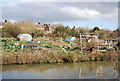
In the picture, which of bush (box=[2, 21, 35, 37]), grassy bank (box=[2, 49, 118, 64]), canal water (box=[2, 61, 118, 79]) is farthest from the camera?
bush (box=[2, 21, 35, 37])

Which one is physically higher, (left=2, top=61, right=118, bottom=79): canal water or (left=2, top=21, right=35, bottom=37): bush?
(left=2, top=21, right=35, bottom=37): bush

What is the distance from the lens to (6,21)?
2047 cm

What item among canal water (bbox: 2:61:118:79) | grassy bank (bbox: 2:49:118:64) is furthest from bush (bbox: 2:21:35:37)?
canal water (bbox: 2:61:118:79)

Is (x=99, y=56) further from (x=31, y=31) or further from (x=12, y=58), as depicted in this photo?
(x=31, y=31)

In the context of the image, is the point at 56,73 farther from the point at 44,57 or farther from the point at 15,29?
the point at 15,29

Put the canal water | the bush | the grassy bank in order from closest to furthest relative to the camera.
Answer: the canal water → the grassy bank → the bush

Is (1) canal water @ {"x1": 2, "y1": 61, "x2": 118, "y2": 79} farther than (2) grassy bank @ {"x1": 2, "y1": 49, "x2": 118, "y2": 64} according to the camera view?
No

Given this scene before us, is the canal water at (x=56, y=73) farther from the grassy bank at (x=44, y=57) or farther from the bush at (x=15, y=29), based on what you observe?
the bush at (x=15, y=29)

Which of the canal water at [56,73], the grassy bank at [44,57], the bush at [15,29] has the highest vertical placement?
the bush at [15,29]

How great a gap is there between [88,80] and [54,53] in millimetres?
4146

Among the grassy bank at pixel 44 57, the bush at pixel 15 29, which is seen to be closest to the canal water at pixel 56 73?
the grassy bank at pixel 44 57

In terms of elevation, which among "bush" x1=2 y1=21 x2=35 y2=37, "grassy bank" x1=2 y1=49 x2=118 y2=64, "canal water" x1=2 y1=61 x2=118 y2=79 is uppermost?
"bush" x1=2 y1=21 x2=35 y2=37

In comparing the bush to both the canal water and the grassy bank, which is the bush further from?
the canal water

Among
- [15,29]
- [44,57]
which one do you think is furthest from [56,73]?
[15,29]
